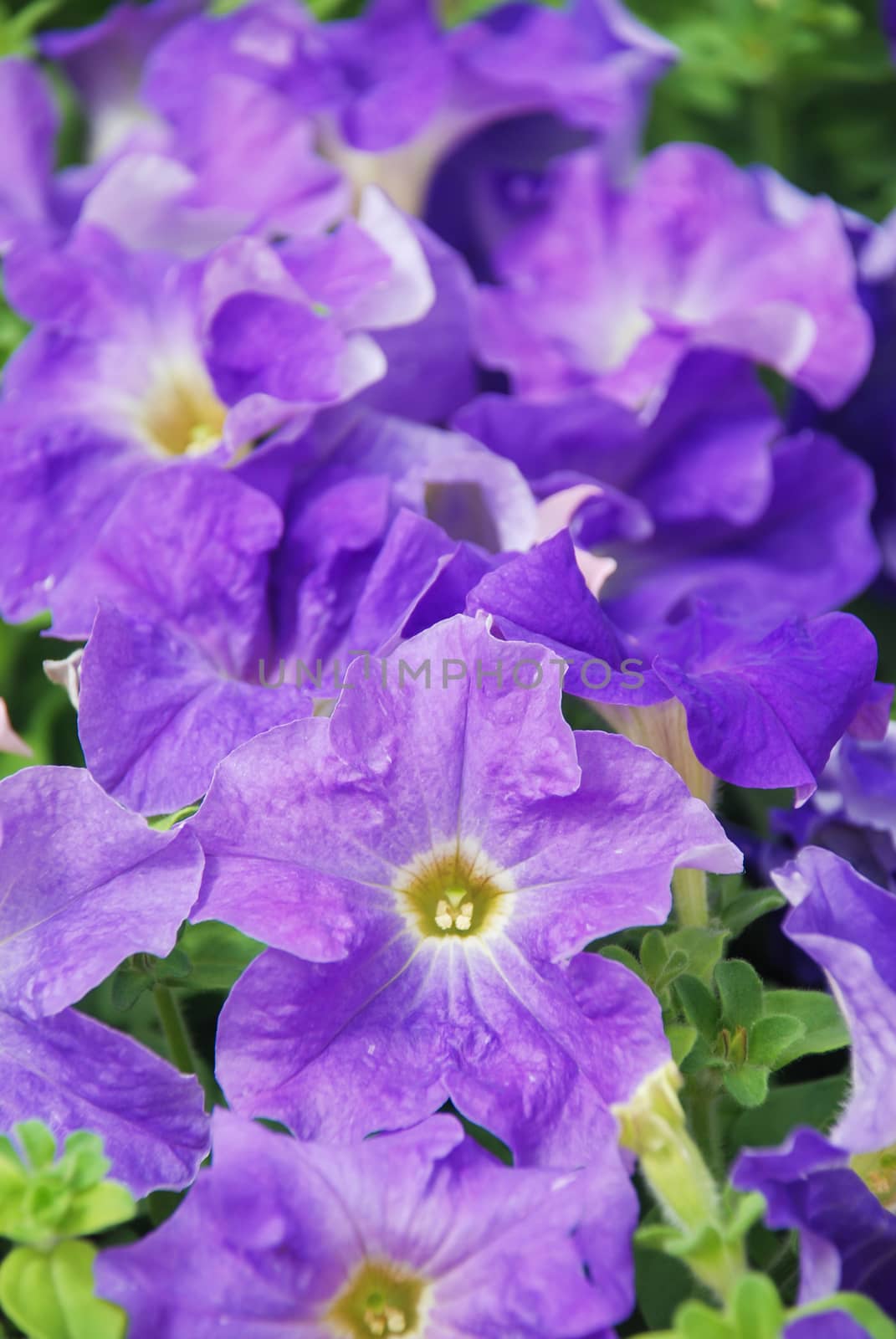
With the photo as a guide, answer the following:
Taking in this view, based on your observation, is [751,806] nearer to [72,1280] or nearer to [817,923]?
[817,923]

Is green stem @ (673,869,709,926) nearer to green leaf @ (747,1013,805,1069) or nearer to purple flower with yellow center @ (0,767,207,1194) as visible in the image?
green leaf @ (747,1013,805,1069)

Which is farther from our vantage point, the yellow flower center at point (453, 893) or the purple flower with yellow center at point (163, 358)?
the purple flower with yellow center at point (163, 358)

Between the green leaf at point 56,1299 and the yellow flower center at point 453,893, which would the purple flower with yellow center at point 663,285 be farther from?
the green leaf at point 56,1299

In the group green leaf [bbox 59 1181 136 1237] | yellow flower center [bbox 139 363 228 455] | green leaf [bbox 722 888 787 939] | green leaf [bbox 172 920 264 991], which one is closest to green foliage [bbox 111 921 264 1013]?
green leaf [bbox 172 920 264 991]

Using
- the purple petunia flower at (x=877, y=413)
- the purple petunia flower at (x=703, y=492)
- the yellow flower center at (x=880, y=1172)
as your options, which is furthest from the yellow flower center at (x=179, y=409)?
the yellow flower center at (x=880, y=1172)

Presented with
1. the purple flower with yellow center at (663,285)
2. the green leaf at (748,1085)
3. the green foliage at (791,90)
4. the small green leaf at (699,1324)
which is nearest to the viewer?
the small green leaf at (699,1324)

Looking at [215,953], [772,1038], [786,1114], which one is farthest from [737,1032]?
[215,953]
